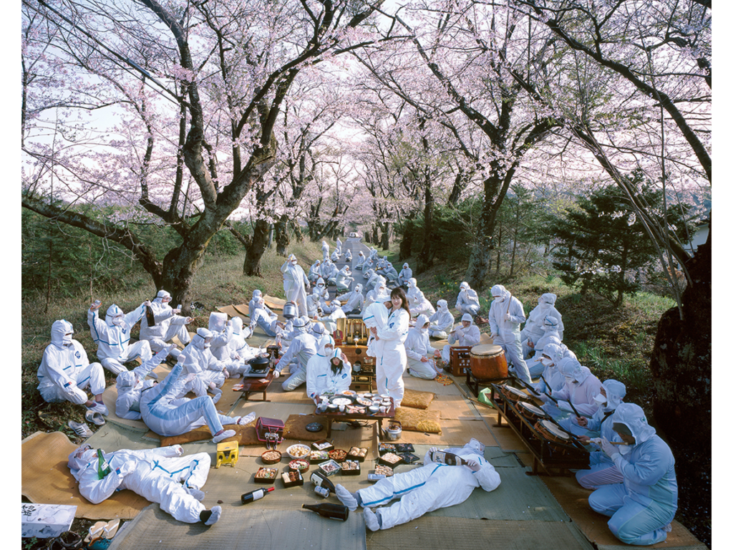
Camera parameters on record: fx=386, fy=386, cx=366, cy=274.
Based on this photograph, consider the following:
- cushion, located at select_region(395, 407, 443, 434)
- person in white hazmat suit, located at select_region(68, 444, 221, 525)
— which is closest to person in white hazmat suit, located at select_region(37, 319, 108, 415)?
person in white hazmat suit, located at select_region(68, 444, 221, 525)

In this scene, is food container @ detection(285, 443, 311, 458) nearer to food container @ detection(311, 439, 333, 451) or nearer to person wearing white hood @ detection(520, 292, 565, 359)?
food container @ detection(311, 439, 333, 451)

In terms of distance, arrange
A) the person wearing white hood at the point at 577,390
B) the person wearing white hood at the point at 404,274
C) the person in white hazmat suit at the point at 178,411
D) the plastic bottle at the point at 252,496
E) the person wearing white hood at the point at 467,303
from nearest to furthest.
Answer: the plastic bottle at the point at 252,496
the person in white hazmat suit at the point at 178,411
the person wearing white hood at the point at 577,390
the person wearing white hood at the point at 467,303
the person wearing white hood at the point at 404,274

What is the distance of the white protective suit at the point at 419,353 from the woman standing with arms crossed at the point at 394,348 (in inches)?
61.3

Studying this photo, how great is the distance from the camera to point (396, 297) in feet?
19.7

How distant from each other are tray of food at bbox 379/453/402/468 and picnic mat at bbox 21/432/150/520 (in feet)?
8.93

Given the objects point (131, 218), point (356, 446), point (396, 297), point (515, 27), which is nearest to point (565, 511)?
point (356, 446)

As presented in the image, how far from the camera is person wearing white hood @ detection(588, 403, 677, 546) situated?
3.71 metres

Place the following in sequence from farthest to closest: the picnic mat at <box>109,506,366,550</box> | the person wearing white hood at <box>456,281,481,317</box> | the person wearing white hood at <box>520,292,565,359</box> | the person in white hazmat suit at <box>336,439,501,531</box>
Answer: the person wearing white hood at <box>456,281,481,317</box> → the person wearing white hood at <box>520,292,565,359</box> → the person in white hazmat suit at <box>336,439,501,531</box> → the picnic mat at <box>109,506,366,550</box>

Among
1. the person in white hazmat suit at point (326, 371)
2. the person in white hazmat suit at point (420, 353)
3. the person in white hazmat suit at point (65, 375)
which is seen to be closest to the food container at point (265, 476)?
the person in white hazmat suit at point (326, 371)

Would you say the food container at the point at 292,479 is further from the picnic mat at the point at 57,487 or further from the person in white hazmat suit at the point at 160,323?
the person in white hazmat suit at the point at 160,323

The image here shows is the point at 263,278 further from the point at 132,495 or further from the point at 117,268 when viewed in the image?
the point at 132,495

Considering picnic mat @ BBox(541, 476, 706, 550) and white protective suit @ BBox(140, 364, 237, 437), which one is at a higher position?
white protective suit @ BBox(140, 364, 237, 437)

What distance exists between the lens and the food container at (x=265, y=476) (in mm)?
4566

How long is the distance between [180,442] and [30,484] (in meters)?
1.59
